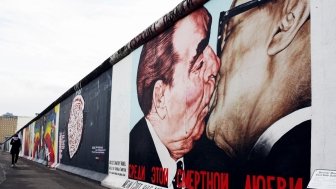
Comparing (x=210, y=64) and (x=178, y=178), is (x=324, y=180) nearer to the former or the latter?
(x=210, y=64)

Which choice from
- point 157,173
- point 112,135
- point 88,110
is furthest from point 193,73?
point 88,110

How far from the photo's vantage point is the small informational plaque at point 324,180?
12.3 ft

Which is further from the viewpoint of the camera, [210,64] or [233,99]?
[210,64]

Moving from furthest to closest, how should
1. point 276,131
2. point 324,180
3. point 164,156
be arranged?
point 164,156, point 276,131, point 324,180

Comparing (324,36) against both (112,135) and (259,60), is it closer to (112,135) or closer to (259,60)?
(259,60)

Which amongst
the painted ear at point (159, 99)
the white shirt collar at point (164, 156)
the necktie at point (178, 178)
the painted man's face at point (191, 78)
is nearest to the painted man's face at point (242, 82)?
the painted man's face at point (191, 78)

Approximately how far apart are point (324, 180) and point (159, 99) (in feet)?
21.7

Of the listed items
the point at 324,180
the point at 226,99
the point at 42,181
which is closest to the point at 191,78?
the point at 226,99

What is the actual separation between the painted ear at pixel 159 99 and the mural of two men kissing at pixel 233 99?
23mm

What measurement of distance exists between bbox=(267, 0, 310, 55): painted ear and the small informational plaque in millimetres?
2306

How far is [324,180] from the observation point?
3822mm

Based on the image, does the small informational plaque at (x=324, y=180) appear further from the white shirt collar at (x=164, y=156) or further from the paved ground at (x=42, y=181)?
the paved ground at (x=42, y=181)

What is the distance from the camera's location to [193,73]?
340 inches

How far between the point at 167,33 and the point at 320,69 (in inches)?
217
